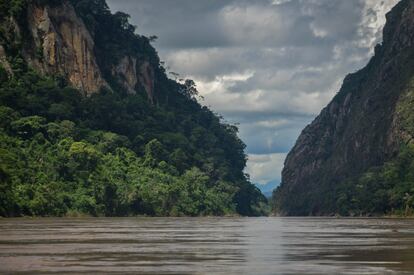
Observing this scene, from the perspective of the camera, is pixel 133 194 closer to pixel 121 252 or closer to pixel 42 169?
pixel 42 169

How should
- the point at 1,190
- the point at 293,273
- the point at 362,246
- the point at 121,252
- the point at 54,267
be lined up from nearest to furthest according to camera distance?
the point at 293,273 → the point at 54,267 → the point at 121,252 → the point at 362,246 → the point at 1,190

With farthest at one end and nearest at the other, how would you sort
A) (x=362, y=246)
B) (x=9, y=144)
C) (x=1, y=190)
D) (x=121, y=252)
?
1. (x=9, y=144)
2. (x=1, y=190)
3. (x=362, y=246)
4. (x=121, y=252)

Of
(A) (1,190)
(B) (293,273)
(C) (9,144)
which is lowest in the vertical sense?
(B) (293,273)

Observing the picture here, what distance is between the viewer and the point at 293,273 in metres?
34.9

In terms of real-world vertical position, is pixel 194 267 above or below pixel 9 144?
below

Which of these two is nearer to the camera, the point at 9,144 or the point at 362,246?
the point at 362,246

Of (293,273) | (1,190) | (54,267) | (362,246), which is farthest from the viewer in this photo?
(1,190)

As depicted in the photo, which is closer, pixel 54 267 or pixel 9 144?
pixel 54 267

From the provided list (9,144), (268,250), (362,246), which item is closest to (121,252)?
(268,250)

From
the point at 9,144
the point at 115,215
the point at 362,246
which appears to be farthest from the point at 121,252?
the point at 115,215

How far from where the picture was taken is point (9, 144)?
577 feet

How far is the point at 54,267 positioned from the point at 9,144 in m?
141

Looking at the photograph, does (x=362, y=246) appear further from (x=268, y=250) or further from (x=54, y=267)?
(x=54, y=267)

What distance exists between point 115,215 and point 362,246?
139 meters
